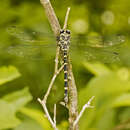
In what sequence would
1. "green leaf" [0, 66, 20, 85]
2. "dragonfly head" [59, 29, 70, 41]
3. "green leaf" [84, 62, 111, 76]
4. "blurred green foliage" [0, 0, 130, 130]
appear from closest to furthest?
"dragonfly head" [59, 29, 70, 41], "green leaf" [0, 66, 20, 85], "blurred green foliage" [0, 0, 130, 130], "green leaf" [84, 62, 111, 76]

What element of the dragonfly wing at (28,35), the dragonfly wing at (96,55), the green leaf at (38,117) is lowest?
the green leaf at (38,117)

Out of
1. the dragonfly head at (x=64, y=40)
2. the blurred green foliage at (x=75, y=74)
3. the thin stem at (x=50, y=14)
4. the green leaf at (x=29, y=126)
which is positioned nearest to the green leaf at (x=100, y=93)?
the blurred green foliage at (x=75, y=74)

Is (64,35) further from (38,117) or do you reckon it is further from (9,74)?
(38,117)

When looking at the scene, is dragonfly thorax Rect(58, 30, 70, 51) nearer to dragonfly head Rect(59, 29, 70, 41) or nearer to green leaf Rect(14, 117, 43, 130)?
dragonfly head Rect(59, 29, 70, 41)

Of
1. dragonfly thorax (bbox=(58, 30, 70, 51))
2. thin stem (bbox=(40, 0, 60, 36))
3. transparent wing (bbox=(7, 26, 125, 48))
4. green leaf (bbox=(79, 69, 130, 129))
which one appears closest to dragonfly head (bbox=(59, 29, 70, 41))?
dragonfly thorax (bbox=(58, 30, 70, 51))

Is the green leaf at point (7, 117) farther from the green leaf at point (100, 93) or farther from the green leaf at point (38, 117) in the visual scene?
the green leaf at point (100, 93)
